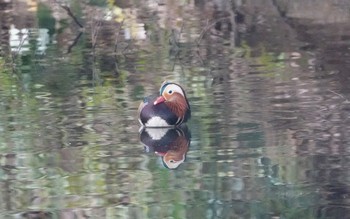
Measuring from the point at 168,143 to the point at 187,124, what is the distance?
504 mm

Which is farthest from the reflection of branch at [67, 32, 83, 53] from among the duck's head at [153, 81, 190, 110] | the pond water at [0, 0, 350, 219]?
the duck's head at [153, 81, 190, 110]

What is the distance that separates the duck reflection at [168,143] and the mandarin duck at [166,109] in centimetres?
6

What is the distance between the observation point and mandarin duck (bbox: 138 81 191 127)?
802 centimetres

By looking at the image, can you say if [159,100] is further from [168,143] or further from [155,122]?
[168,143]

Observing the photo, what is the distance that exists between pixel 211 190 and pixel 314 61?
15.2 feet

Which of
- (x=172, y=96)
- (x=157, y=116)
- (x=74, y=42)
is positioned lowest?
(x=74, y=42)

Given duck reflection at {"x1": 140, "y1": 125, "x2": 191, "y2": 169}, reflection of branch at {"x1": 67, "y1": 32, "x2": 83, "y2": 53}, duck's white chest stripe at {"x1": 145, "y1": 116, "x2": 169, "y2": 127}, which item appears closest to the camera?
duck reflection at {"x1": 140, "y1": 125, "x2": 191, "y2": 169}

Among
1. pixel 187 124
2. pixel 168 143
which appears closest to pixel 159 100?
pixel 187 124

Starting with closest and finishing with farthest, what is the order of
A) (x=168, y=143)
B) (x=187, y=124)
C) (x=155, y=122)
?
(x=168, y=143), (x=155, y=122), (x=187, y=124)

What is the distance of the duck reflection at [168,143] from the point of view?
23.9ft

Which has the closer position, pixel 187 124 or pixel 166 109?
pixel 166 109

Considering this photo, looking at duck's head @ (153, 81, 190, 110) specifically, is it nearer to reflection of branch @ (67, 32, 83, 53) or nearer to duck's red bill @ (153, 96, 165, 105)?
duck's red bill @ (153, 96, 165, 105)

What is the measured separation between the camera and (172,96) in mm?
8094

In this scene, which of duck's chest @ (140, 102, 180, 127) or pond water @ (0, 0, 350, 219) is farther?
duck's chest @ (140, 102, 180, 127)
